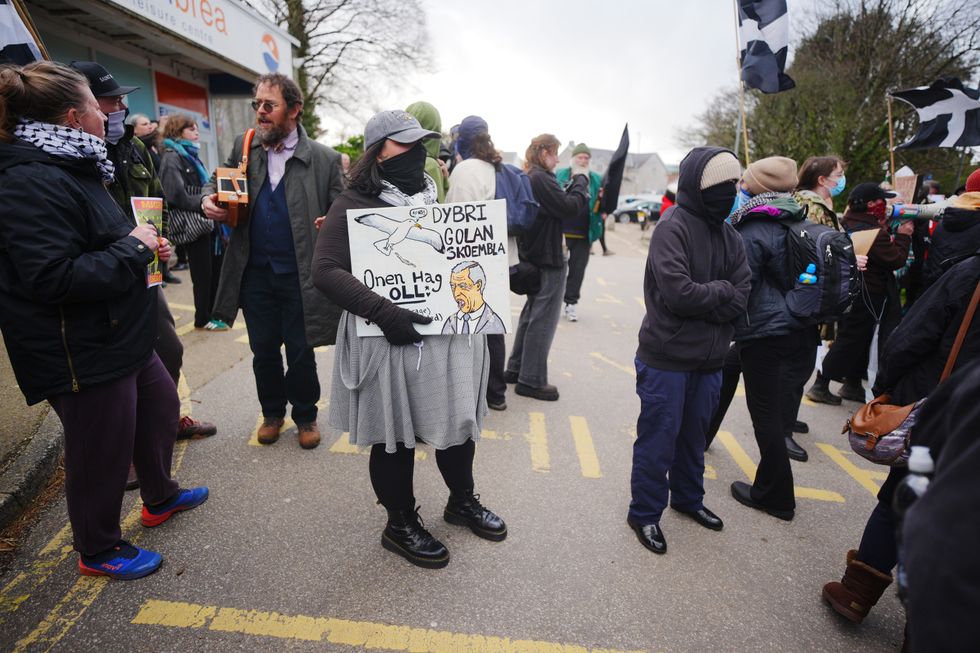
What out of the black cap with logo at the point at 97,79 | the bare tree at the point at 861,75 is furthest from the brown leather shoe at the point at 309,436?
the bare tree at the point at 861,75

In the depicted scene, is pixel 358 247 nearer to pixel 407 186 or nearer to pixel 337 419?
pixel 407 186

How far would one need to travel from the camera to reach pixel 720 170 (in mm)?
2436

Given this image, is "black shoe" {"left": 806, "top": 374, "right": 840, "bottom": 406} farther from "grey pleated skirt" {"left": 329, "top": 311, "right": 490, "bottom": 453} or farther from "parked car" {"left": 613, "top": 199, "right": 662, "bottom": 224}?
"parked car" {"left": 613, "top": 199, "right": 662, "bottom": 224}

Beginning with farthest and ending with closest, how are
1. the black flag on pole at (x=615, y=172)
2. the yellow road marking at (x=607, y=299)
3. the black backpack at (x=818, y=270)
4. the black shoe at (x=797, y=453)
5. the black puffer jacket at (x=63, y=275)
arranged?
the yellow road marking at (x=607, y=299), the black flag on pole at (x=615, y=172), the black shoe at (x=797, y=453), the black backpack at (x=818, y=270), the black puffer jacket at (x=63, y=275)

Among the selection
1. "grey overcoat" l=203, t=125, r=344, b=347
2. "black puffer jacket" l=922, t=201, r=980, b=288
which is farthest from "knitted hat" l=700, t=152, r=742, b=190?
"black puffer jacket" l=922, t=201, r=980, b=288

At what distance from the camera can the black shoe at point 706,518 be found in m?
2.96

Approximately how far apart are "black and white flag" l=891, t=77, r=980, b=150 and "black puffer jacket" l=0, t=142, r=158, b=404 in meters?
6.37

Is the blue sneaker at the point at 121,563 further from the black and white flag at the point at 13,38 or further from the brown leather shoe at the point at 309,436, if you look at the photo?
the black and white flag at the point at 13,38

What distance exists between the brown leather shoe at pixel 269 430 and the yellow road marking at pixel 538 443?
5.70 ft

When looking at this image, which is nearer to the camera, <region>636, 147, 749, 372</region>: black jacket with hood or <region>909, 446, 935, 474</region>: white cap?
<region>909, 446, 935, 474</region>: white cap

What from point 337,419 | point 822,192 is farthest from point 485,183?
point 822,192

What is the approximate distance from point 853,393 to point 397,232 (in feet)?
16.4

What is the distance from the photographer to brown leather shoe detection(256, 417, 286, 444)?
3.57 meters

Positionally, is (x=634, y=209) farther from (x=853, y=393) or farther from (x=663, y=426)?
(x=663, y=426)
